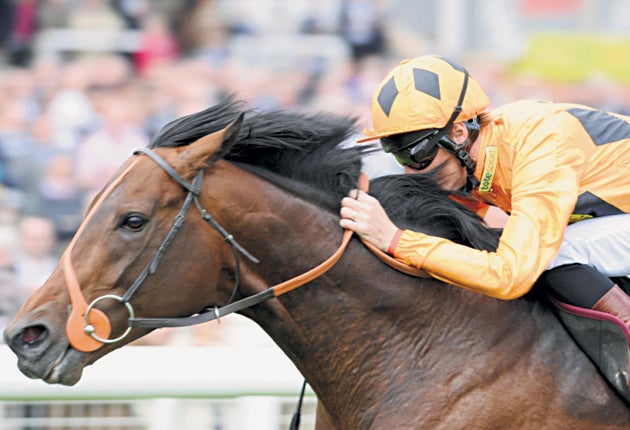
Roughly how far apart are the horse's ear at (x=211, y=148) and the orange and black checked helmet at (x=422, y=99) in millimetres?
429

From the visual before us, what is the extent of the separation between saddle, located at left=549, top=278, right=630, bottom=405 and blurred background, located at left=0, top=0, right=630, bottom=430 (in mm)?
2113

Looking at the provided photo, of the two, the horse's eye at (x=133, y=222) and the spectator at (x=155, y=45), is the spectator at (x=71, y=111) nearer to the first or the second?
the spectator at (x=155, y=45)

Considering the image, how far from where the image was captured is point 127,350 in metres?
3.66

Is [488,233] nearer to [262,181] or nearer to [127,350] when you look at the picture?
[262,181]

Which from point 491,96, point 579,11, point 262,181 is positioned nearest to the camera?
point 262,181

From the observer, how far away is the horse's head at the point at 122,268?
8.57 ft

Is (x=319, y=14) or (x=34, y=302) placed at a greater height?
(x=34, y=302)

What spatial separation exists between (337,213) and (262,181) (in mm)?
240

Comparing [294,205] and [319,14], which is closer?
[294,205]

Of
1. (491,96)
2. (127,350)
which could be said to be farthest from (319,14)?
(127,350)

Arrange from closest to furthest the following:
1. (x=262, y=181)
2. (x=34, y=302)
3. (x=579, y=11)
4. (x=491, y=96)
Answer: (x=34, y=302) < (x=262, y=181) < (x=491, y=96) < (x=579, y=11)

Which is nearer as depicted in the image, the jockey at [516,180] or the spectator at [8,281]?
the jockey at [516,180]

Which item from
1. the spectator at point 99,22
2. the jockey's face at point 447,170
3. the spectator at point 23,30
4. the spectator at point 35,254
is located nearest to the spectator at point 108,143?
the spectator at point 35,254

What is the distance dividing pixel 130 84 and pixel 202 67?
70 centimetres
